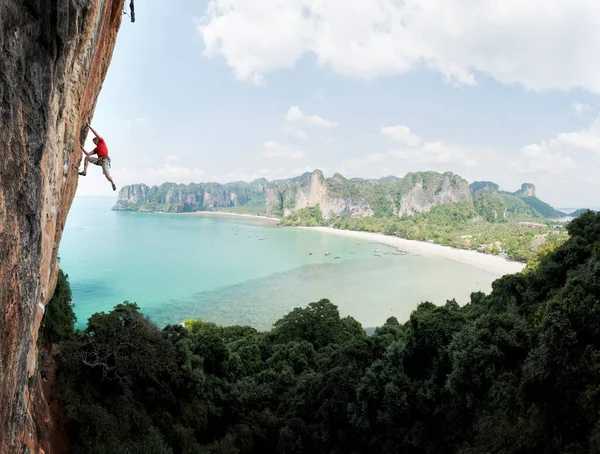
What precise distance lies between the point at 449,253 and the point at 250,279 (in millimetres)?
34952

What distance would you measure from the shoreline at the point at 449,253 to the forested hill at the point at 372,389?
1481 inches

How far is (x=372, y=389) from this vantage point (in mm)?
10016

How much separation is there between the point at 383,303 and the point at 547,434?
25672 mm

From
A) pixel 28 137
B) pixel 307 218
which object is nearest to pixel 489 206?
pixel 307 218

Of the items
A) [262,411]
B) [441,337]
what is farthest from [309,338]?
[441,337]

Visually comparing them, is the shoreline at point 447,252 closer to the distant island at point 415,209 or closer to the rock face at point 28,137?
the distant island at point 415,209

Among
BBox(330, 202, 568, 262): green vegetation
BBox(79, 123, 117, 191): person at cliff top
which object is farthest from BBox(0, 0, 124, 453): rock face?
BBox(330, 202, 568, 262): green vegetation

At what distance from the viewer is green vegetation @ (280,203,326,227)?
105500 mm

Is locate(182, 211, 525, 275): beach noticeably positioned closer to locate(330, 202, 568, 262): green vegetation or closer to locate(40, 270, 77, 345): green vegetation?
locate(330, 202, 568, 262): green vegetation

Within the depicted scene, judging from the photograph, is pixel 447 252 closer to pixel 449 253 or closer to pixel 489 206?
pixel 449 253

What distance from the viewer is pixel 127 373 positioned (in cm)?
955

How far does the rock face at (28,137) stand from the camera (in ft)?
9.51

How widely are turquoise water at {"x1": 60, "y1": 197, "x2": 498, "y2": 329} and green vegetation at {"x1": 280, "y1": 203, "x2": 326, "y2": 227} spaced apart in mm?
36027

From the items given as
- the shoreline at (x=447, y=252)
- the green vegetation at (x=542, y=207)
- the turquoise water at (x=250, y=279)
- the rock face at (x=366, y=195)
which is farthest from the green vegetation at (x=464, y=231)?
the green vegetation at (x=542, y=207)
